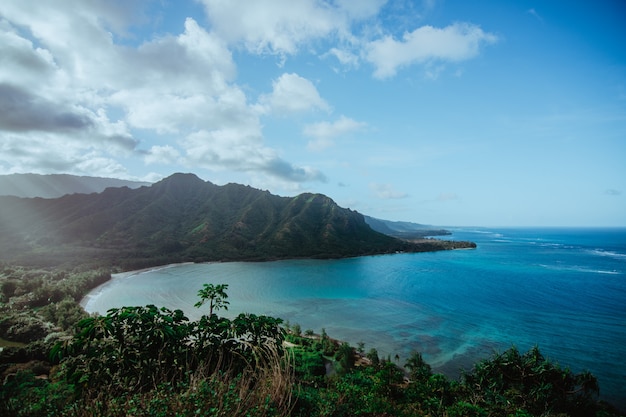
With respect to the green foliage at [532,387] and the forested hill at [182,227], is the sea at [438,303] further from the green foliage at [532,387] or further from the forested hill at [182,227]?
the forested hill at [182,227]

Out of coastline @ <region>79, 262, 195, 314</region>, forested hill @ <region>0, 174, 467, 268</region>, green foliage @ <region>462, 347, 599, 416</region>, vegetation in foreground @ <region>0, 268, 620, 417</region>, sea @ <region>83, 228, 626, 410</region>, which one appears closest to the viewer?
vegetation in foreground @ <region>0, 268, 620, 417</region>

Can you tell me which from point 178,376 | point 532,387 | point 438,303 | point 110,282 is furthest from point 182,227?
point 178,376

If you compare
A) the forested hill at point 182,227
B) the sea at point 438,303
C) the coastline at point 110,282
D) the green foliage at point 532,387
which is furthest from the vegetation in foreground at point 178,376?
the forested hill at point 182,227

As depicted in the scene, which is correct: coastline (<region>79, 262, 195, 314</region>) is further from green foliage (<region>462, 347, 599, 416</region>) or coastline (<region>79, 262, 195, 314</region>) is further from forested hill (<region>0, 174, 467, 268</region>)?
green foliage (<region>462, 347, 599, 416</region>)

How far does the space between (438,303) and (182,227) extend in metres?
102

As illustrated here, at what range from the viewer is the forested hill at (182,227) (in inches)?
3376

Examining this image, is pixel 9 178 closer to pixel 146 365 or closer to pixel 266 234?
pixel 266 234

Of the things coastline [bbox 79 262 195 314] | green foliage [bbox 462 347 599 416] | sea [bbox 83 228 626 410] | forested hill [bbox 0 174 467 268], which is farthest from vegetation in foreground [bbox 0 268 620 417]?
forested hill [bbox 0 174 467 268]

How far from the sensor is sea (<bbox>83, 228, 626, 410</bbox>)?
3077cm

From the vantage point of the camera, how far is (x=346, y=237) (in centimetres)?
12738

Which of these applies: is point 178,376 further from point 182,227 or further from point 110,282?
point 182,227

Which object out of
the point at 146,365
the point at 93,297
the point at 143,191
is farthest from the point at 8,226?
the point at 146,365

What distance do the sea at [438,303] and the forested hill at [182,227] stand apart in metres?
17.3

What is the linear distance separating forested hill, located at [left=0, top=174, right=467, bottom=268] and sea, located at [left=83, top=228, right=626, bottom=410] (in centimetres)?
1726
